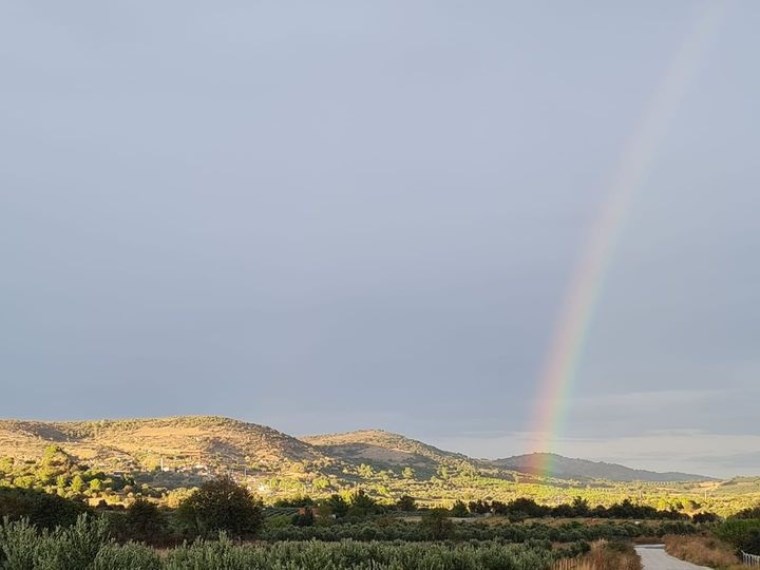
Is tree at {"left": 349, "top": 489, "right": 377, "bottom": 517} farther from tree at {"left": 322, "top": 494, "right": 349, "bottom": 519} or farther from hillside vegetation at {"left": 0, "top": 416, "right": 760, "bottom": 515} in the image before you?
hillside vegetation at {"left": 0, "top": 416, "right": 760, "bottom": 515}

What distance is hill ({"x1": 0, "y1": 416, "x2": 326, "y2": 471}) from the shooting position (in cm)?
13438

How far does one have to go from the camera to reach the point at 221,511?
49062mm

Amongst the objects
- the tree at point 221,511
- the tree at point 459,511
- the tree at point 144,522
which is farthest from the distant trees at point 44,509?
the tree at point 459,511

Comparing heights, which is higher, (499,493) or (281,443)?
(281,443)

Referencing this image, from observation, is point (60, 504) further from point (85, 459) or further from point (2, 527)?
point (85, 459)

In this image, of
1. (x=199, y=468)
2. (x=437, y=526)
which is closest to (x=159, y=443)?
(x=199, y=468)

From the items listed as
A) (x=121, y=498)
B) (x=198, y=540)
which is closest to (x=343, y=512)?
(x=121, y=498)

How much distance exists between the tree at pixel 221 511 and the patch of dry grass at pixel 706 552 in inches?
1084

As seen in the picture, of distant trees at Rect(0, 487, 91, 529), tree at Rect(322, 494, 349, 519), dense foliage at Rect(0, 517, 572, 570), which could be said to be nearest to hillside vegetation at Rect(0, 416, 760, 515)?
tree at Rect(322, 494, 349, 519)

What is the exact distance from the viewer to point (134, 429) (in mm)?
179750

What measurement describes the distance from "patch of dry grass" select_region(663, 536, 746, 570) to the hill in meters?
99.9

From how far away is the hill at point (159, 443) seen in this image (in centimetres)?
13438

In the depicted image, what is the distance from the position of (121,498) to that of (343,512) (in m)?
25.2

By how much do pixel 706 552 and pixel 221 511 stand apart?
3023cm
